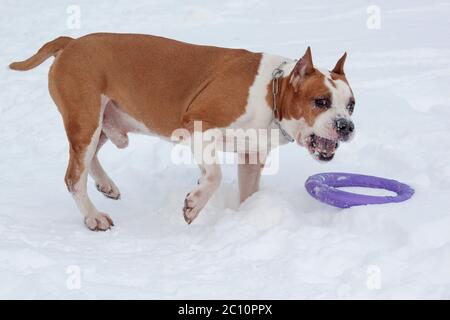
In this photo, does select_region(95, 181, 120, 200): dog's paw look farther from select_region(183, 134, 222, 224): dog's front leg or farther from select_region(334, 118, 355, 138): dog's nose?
select_region(334, 118, 355, 138): dog's nose

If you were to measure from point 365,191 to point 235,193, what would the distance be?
0.98 m

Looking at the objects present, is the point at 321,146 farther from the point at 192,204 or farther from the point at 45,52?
the point at 45,52

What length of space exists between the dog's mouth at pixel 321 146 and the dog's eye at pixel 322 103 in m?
0.19

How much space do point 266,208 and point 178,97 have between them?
1052mm

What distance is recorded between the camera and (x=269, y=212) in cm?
461

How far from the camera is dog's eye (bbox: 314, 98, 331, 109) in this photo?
4441 millimetres

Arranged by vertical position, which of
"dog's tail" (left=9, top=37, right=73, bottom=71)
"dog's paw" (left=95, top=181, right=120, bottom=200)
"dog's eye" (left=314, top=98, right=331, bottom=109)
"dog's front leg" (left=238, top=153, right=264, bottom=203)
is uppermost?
"dog's tail" (left=9, top=37, right=73, bottom=71)

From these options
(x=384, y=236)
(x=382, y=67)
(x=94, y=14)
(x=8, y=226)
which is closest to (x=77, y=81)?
(x=8, y=226)

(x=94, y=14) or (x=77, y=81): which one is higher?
(x=77, y=81)

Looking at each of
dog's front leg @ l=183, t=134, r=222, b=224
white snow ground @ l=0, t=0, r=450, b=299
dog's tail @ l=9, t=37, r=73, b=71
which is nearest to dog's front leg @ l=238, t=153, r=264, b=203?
white snow ground @ l=0, t=0, r=450, b=299

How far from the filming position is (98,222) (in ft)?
16.2

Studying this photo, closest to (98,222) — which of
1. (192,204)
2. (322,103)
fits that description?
(192,204)

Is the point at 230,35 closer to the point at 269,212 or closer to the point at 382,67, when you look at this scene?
the point at 382,67
